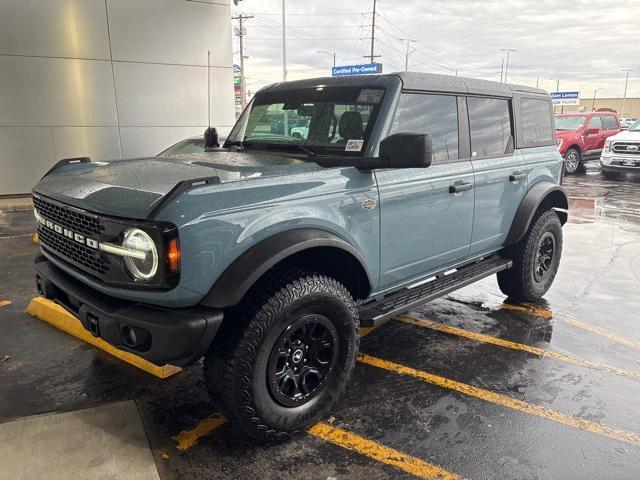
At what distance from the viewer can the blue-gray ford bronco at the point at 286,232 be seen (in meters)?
2.21

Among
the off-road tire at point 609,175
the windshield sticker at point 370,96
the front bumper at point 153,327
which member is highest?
the windshield sticker at point 370,96

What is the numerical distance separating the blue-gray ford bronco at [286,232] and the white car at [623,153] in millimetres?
11851

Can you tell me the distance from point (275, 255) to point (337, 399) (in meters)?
1.07

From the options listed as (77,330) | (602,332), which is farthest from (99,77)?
(602,332)

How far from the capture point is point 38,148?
34.9 feet

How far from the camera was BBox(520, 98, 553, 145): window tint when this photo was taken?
4543 millimetres

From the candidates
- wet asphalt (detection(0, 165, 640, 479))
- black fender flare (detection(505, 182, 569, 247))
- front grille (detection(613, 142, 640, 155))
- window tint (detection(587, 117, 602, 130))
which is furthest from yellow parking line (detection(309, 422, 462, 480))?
window tint (detection(587, 117, 602, 130))

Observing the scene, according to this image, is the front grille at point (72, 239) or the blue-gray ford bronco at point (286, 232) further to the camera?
the front grille at point (72, 239)

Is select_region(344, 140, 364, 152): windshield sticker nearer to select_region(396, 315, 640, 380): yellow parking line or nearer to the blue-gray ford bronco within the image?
the blue-gray ford bronco

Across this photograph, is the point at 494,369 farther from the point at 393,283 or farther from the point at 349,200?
the point at 349,200

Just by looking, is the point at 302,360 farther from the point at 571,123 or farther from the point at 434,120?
the point at 571,123

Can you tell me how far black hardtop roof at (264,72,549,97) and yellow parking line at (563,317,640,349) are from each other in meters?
2.11

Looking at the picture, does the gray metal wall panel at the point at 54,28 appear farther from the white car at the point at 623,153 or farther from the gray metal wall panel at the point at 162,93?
the white car at the point at 623,153

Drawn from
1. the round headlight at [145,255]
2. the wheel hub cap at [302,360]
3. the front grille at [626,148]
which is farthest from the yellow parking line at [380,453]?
the front grille at [626,148]
